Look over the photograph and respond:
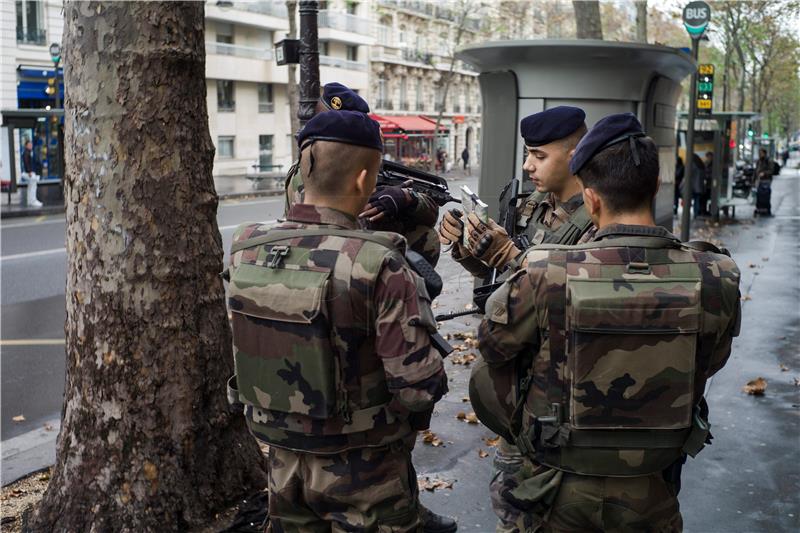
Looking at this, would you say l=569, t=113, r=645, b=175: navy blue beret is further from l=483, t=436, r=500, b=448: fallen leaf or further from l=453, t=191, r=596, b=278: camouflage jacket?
l=483, t=436, r=500, b=448: fallen leaf

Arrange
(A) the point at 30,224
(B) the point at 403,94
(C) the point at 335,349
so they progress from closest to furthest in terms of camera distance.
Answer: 1. (C) the point at 335,349
2. (A) the point at 30,224
3. (B) the point at 403,94

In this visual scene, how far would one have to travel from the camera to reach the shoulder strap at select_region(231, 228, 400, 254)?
8.73 ft

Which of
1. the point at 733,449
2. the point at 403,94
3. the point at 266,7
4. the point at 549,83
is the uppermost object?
the point at 266,7

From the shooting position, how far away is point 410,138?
166ft

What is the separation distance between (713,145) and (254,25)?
99.9 ft

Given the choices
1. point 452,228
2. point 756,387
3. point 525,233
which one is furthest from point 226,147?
point 452,228

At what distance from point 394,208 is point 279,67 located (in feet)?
123

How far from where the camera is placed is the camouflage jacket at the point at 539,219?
3.71 meters

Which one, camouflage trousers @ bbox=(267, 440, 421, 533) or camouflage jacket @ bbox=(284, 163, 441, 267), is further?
camouflage jacket @ bbox=(284, 163, 441, 267)

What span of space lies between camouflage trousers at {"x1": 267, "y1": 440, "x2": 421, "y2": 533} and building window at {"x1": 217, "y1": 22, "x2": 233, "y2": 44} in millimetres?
43265

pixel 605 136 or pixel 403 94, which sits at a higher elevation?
pixel 403 94

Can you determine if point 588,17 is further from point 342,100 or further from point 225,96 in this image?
point 225,96

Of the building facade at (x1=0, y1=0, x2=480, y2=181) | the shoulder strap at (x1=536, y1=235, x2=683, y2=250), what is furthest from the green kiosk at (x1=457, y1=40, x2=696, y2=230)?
the building facade at (x1=0, y1=0, x2=480, y2=181)

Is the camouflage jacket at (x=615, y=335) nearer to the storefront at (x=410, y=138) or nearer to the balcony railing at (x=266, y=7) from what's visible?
the storefront at (x=410, y=138)
